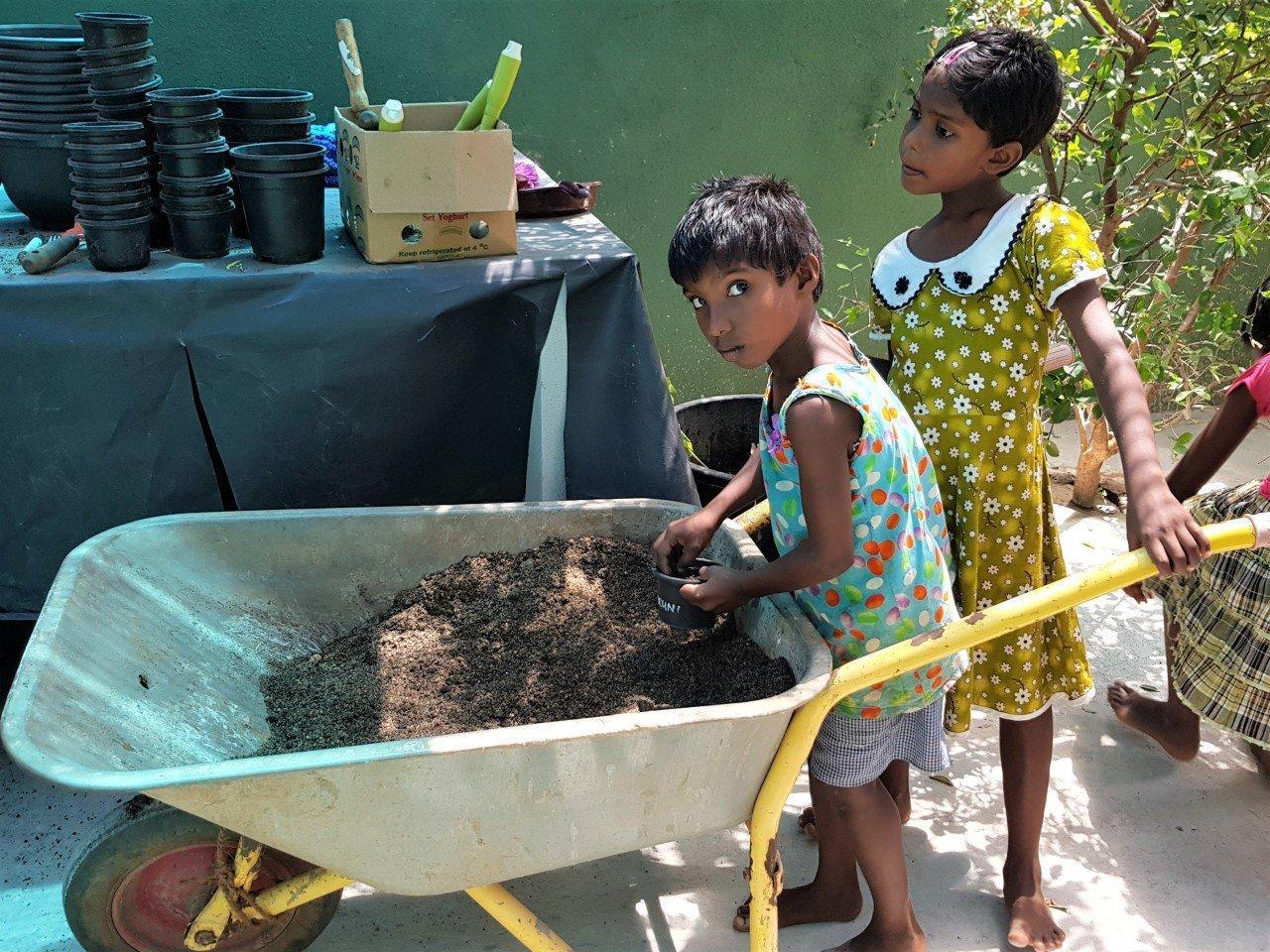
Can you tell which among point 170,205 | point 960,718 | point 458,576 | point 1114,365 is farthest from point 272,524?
point 1114,365

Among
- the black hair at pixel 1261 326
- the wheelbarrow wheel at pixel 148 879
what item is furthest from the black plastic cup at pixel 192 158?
the black hair at pixel 1261 326

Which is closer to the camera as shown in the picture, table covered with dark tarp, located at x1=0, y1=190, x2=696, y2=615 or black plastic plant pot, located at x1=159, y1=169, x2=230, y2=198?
table covered with dark tarp, located at x1=0, y1=190, x2=696, y2=615

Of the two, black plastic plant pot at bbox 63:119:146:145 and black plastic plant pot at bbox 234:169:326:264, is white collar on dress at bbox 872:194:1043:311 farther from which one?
black plastic plant pot at bbox 63:119:146:145

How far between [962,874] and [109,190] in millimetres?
2374

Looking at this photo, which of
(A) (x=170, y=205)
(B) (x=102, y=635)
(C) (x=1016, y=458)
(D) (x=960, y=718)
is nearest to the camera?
(B) (x=102, y=635)

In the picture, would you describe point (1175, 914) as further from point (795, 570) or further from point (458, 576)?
point (458, 576)

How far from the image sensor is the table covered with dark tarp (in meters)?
2.36

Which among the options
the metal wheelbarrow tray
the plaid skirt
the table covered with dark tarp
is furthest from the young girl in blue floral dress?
the plaid skirt

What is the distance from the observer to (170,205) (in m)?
2.48

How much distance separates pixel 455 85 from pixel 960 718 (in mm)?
2870

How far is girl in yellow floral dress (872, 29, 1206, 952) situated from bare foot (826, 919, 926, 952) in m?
0.25

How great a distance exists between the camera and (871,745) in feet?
6.61

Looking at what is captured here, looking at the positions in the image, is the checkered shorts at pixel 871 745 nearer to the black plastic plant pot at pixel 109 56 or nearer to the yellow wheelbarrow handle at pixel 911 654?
the yellow wheelbarrow handle at pixel 911 654

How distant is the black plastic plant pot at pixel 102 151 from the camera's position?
236 centimetres
